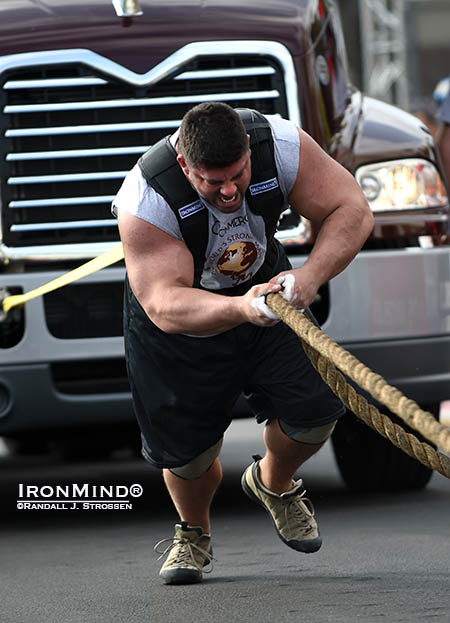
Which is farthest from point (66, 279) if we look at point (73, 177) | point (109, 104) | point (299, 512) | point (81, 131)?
point (299, 512)

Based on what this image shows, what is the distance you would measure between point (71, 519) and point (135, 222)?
7.62 feet

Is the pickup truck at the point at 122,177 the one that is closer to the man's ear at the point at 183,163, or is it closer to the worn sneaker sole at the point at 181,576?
the worn sneaker sole at the point at 181,576

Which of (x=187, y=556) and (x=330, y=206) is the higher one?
(x=330, y=206)

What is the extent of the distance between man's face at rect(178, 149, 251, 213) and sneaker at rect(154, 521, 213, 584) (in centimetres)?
130

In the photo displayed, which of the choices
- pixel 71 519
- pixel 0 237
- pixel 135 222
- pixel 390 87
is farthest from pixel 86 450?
pixel 390 87

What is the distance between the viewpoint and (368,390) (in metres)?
3.71

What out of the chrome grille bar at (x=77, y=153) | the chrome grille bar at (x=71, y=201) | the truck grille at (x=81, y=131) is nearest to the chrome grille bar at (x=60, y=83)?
the truck grille at (x=81, y=131)

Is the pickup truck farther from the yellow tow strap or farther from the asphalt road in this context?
the asphalt road

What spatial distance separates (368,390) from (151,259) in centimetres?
103

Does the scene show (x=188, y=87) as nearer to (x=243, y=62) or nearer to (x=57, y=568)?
(x=243, y=62)

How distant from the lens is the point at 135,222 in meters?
4.53

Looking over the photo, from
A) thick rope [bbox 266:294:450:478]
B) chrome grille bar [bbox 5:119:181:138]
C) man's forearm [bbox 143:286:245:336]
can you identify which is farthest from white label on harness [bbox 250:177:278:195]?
chrome grille bar [bbox 5:119:181:138]

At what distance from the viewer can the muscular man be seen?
14.2 ft

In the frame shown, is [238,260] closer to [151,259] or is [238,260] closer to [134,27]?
Answer: [151,259]
